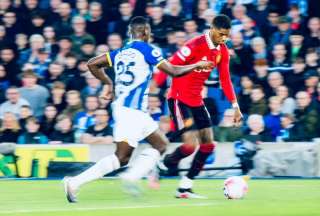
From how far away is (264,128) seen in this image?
1633 cm

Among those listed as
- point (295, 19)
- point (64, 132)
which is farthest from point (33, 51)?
point (295, 19)

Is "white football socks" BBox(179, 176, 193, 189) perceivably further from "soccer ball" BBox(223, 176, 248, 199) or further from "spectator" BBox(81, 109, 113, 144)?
"spectator" BBox(81, 109, 113, 144)

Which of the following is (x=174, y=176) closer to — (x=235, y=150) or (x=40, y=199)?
(x=235, y=150)

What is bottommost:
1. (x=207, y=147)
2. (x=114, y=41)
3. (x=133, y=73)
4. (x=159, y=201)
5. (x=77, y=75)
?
(x=159, y=201)

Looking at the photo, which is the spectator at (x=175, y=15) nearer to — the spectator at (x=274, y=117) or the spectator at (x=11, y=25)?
the spectator at (x=274, y=117)

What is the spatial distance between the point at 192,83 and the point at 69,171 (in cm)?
352

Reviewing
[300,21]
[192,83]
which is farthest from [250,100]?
[192,83]

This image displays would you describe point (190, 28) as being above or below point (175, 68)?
below

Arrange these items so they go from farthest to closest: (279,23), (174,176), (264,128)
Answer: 1. (279,23)
2. (264,128)
3. (174,176)

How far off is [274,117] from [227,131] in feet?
2.79

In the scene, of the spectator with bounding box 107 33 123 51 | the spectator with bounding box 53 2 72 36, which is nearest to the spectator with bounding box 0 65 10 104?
the spectator with bounding box 53 2 72 36

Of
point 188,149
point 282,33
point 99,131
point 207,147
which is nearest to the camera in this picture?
point 207,147

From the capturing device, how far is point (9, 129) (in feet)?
53.7

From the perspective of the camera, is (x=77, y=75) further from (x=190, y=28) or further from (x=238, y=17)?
(x=238, y=17)
